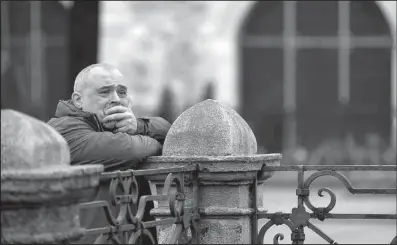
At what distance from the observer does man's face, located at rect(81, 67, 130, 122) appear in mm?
6789

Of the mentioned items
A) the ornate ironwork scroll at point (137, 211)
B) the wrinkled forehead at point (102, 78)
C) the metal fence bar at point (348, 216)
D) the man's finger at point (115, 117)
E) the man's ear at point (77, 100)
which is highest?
the wrinkled forehead at point (102, 78)

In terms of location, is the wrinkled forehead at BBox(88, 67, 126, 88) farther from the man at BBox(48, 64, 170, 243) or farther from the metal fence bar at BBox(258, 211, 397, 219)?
the metal fence bar at BBox(258, 211, 397, 219)

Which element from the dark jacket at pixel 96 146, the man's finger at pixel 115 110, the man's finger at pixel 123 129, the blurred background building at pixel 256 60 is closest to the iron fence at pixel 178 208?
the dark jacket at pixel 96 146

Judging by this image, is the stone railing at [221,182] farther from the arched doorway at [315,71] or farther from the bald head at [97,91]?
the arched doorway at [315,71]

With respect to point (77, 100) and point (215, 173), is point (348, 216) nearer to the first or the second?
point (215, 173)

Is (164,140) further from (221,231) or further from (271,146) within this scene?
(271,146)

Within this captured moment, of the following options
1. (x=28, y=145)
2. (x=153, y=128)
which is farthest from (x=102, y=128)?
(x=28, y=145)

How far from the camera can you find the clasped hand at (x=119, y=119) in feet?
22.2

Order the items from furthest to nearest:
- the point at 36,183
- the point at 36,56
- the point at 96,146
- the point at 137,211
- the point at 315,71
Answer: the point at 36,56 < the point at 315,71 < the point at 96,146 < the point at 137,211 < the point at 36,183

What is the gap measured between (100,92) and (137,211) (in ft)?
2.85

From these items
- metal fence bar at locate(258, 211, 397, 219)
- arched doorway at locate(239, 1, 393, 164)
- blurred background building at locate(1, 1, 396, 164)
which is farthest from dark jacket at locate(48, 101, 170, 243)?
arched doorway at locate(239, 1, 393, 164)

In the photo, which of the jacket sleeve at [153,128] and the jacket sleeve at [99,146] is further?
the jacket sleeve at [153,128]

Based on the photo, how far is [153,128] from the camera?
23.7ft

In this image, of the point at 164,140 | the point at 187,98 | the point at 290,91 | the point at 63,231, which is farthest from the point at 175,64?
the point at 63,231
